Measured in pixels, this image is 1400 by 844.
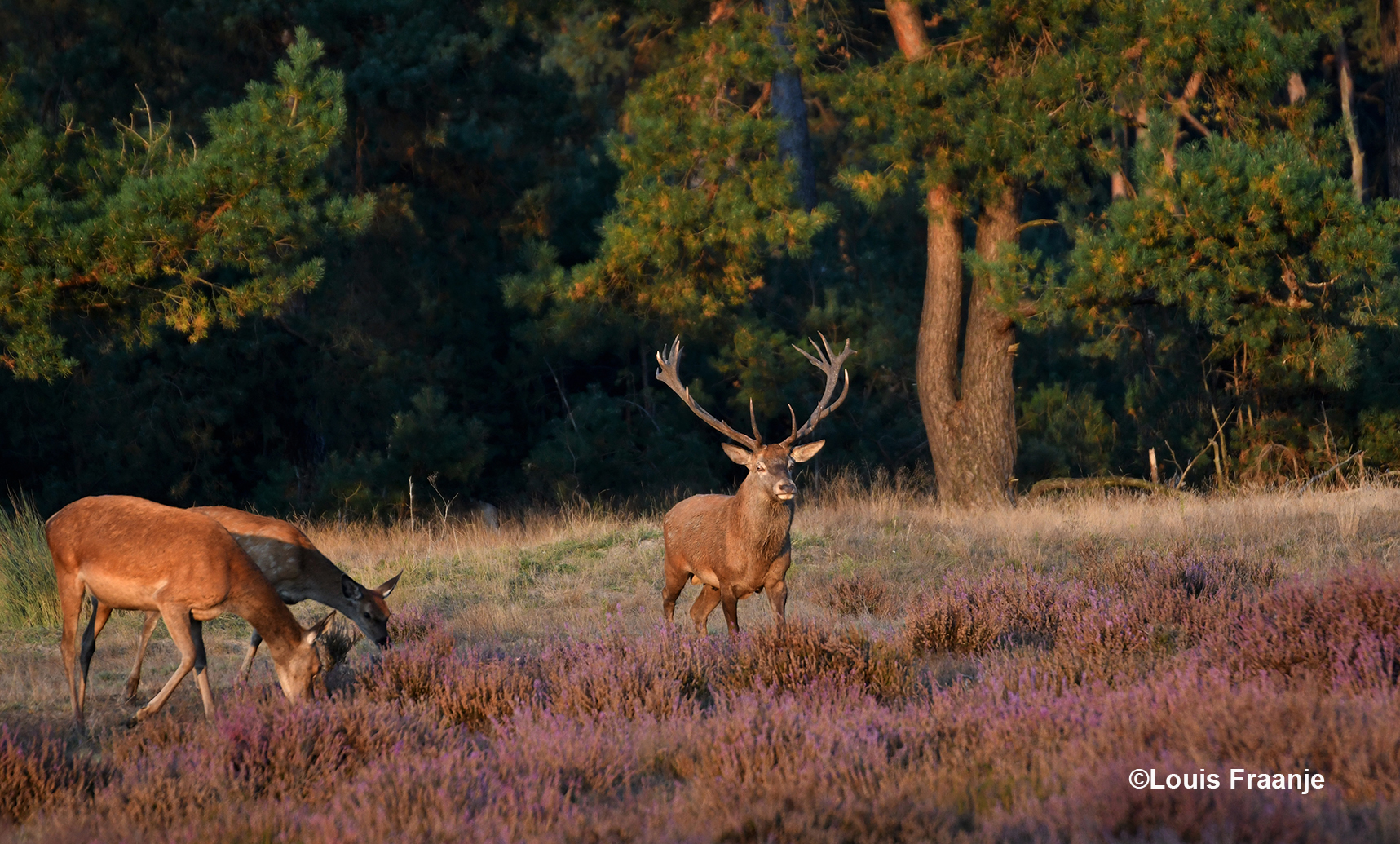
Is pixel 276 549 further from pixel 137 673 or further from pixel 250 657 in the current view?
pixel 137 673

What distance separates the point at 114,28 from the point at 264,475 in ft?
23.1

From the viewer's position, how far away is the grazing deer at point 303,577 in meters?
7.39

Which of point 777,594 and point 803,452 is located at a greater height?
point 803,452

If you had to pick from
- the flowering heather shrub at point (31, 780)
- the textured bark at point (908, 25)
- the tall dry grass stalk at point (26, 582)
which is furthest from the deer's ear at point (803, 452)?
the textured bark at point (908, 25)

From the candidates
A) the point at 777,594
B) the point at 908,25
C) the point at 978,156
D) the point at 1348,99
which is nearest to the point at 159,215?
the point at 777,594

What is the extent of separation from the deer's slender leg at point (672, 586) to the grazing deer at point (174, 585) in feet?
9.26

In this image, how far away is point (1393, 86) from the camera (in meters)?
21.2

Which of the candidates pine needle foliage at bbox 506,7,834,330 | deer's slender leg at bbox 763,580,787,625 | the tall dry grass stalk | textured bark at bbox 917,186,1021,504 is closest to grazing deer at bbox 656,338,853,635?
deer's slender leg at bbox 763,580,787,625

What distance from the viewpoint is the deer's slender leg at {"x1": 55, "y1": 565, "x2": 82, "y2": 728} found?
629 cm

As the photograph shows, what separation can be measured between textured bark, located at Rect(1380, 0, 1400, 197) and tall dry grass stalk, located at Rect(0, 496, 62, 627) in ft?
67.0

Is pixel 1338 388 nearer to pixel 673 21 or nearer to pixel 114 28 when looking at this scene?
pixel 673 21

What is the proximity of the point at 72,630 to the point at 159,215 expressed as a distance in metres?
5.69

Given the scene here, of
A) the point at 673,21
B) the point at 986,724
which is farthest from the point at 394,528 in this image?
the point at 986,724

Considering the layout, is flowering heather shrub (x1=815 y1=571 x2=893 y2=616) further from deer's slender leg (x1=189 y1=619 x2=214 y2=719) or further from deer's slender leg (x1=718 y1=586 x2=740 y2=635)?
deer's slender leg (x1=189 y1=619 x2=214 y2=719)
